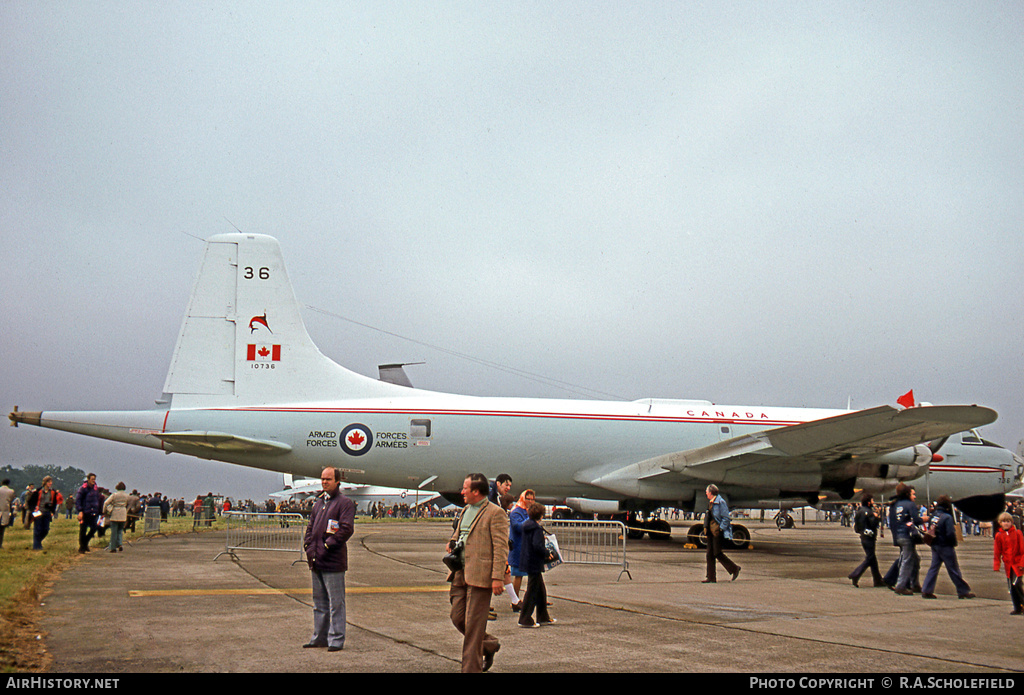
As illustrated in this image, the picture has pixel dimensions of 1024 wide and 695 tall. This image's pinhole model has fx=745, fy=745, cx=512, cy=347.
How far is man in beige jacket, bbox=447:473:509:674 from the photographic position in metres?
5.45

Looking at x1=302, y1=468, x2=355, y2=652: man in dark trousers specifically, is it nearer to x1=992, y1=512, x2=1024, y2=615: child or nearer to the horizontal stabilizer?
x1=992, y1=512, x2=1024, y2=615: child

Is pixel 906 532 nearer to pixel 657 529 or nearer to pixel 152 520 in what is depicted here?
pixel 657 529

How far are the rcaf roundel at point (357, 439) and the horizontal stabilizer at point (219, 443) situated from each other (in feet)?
4.22

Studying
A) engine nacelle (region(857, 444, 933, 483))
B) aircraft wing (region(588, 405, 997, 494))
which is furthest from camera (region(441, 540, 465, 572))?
engine nacelle (region(857, 444, 933, 483))

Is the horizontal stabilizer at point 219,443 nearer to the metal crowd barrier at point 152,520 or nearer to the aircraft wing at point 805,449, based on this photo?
the metal crowd barrier at point 152,520

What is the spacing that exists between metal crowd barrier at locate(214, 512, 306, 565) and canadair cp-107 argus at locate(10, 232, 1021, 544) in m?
1.35

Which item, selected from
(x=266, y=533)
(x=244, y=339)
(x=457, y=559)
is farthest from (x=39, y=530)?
(x=457, y=559)

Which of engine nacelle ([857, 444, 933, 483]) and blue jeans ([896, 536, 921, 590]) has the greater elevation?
engine nacelle ([857, 444, 933, 483])

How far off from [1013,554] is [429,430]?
12215 mm

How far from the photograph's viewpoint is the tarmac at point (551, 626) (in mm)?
6043

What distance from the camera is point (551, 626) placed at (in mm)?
7953

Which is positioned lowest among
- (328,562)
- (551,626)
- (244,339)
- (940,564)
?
(551,626)

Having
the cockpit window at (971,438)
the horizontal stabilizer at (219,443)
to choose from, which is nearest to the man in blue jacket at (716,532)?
the horizontal stabilizer at (219,443)
